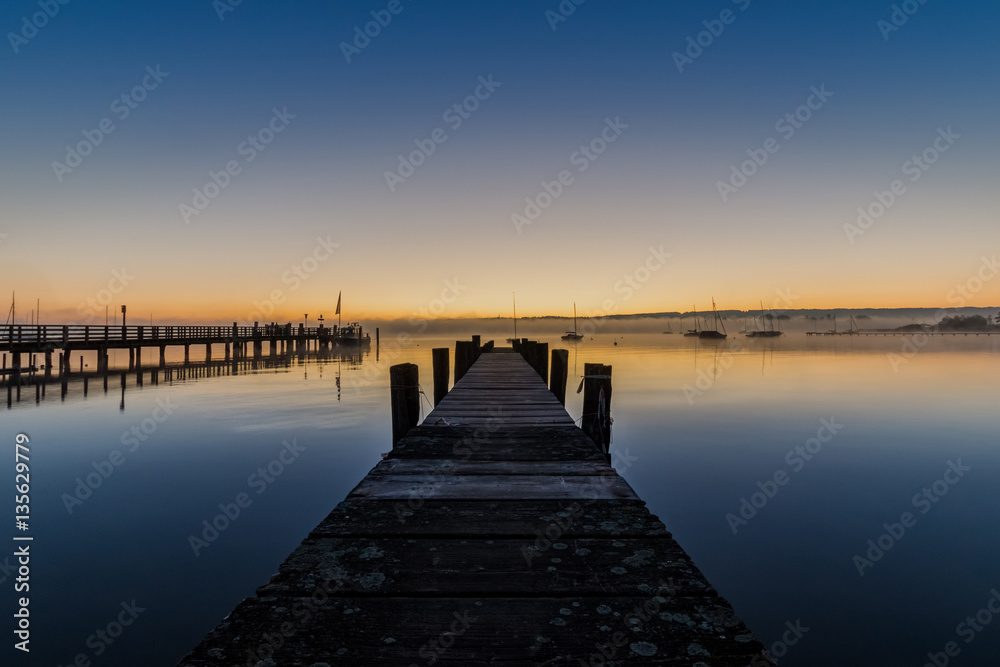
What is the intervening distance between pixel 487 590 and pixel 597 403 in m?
6.34

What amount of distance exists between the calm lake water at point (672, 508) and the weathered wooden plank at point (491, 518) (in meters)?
3.35

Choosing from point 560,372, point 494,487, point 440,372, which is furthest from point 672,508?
point 494,487

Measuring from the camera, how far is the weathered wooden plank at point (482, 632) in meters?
1.87

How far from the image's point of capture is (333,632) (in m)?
2.01

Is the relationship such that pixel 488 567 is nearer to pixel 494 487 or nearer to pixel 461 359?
pixel 494 487

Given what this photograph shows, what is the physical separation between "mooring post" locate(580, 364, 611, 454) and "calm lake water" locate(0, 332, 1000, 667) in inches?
74.9

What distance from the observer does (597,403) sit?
848 cm

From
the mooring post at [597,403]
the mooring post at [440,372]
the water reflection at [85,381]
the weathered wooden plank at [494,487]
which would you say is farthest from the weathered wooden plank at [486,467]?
the water reflection at [85,381]

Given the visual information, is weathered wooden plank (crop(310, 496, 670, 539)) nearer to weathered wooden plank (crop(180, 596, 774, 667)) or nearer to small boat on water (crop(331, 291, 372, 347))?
weathered wooden plank (crop(180, 596, 774, 667))

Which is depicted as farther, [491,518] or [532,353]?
[532,353]

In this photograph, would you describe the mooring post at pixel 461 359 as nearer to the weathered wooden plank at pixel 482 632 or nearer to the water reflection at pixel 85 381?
the water reflection at pixel 85 381

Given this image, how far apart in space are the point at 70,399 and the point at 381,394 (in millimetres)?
11798

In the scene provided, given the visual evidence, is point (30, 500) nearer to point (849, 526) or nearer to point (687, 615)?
point (687, 615)

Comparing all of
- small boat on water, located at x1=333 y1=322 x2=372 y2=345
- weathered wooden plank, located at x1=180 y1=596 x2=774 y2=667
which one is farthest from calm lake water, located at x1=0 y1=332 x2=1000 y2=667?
small boat on water, located at x1=333 y1=322 x2=372 y2=345
